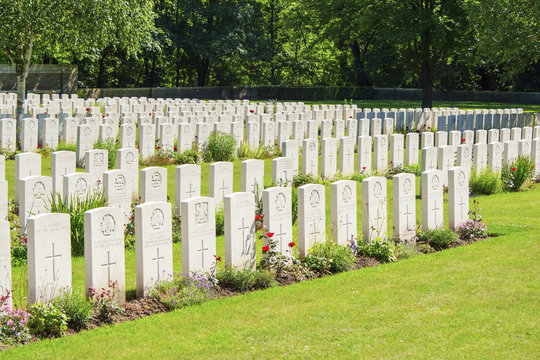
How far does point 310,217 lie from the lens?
28.7ft

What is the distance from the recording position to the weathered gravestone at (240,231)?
7.95 metres

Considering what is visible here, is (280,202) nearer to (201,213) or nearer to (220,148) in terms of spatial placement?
(201,213)

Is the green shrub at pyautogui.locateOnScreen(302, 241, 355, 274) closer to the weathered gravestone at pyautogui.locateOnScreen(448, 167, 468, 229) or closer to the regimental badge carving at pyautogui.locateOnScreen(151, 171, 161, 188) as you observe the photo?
the weathered gravestone at pyautogui.locateOnScreen(448, 167, 468, 229)

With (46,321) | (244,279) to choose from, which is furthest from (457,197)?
(46,321)

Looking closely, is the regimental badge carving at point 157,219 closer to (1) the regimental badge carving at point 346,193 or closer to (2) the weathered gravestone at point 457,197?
(1) the regimental badge carving at point 346,193

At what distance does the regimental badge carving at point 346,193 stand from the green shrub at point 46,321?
3765 millimetres

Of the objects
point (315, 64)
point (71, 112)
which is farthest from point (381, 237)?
point (315, 64)

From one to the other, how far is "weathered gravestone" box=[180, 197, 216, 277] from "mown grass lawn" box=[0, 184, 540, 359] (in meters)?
0.50

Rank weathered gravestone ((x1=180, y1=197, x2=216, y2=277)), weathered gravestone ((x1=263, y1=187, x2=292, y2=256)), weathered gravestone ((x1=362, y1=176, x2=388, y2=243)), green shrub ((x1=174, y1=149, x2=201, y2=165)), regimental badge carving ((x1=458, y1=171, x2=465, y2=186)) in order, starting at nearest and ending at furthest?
weathered gravestone ((x1=180, y1=197, x2=216, y2=277)) → weathered gravestone ((x1=263, y1=187, x2=292, y2=256)) → weathered gravestone ((x1=362, y1=176, x2=388, y2=243)) → regimental badge carving ((x1=458, y1=171, x2=465, y2=186)) → green shrub ((x1=174, y1=149, x2=201, y2=165))

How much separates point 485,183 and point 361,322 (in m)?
8.11

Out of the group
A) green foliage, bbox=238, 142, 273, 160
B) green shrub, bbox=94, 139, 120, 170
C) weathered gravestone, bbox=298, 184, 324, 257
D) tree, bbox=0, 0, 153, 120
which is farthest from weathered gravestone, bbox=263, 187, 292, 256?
tree, bbox=0, 0, 153, 120

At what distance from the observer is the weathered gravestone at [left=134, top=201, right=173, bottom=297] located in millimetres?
7301

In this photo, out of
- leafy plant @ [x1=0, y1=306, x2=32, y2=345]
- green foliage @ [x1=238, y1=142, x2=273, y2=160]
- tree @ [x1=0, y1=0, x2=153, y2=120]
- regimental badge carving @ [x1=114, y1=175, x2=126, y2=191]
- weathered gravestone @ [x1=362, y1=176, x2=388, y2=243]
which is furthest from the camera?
tree @ [x1=0, y1=0, x2=153, y2=120]

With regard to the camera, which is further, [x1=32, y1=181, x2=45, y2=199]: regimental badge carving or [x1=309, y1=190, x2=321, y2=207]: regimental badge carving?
[x1=32, y1=181, x2=45, y2=199]: regimental badge carving
